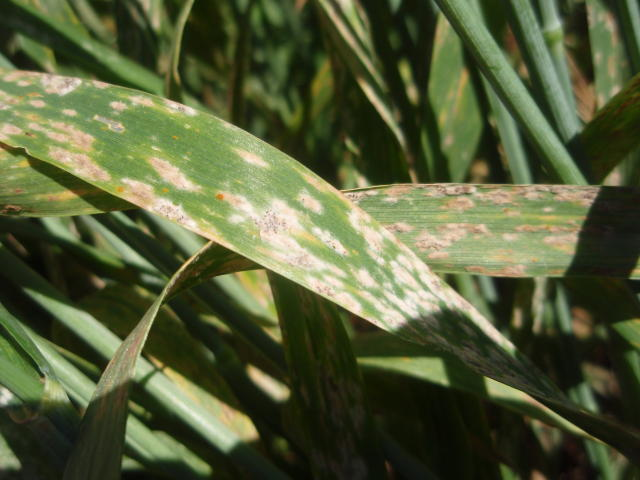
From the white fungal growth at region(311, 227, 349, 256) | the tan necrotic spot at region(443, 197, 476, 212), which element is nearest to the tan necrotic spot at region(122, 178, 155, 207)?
the white fungal growth at region(311, 227, 349, 256)

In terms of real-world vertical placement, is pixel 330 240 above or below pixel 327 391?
above

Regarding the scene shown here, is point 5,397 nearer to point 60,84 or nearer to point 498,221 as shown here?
point 60,84

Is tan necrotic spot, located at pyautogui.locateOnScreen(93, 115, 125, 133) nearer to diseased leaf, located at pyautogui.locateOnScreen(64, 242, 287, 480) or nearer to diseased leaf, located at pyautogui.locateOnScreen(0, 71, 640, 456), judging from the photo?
diseased leaf, located at pyautogui.locateOnScreen(0, 71, 640, 456)

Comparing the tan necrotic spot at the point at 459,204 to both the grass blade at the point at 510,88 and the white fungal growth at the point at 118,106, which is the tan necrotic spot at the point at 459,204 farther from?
the white fungal growth at the point at 118,106

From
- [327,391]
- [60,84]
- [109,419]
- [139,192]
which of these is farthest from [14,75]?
[327,391]

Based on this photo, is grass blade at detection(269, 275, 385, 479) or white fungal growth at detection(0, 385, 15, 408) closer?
white fungal growth at detection(0, 385, 15, 408)

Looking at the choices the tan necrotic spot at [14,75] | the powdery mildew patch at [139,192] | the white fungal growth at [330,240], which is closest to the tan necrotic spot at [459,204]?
the white fungal growth at [330,240]
